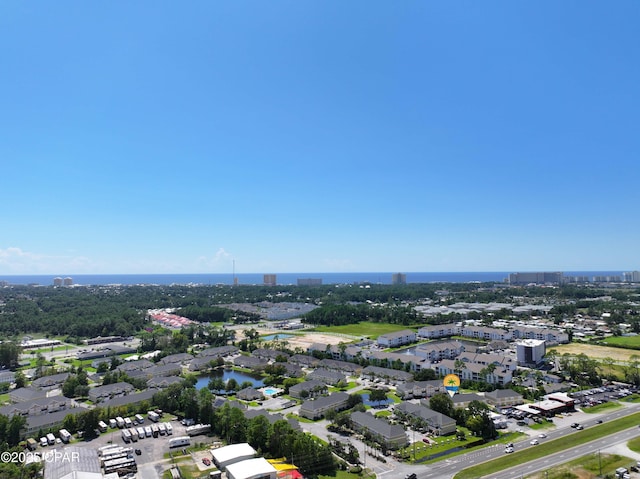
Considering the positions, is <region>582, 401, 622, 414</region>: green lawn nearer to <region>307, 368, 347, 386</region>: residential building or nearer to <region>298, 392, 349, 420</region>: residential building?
<region>298, 392, 349, 420</region>: residential building

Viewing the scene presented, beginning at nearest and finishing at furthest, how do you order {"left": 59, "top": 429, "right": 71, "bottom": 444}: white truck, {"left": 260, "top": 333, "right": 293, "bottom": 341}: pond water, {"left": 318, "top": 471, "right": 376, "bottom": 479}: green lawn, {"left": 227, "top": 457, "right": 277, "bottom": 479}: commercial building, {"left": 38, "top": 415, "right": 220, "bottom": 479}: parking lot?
{"left": 227, "top": 457, "right": 277, "bottom": 479}: commercial building < {"left": 318, "top": 471, "right": 376, "bottom": 479}: green lawn < {"left": 38, "top": 415, "right": 220, "bottom": 479}: parking lot < {"left": 59, "top": 429, "right": 71, "bottom": 444}: white truck < {"left": 260, "top": 333, "right": 293, "bottom": 341}: pond water

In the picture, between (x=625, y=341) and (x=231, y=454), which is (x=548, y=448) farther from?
(x=625, y=341)

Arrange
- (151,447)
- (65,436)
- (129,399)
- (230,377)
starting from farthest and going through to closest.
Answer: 1. (230,377)
2. (129,399)
3. (65,436)
4. (151,447)

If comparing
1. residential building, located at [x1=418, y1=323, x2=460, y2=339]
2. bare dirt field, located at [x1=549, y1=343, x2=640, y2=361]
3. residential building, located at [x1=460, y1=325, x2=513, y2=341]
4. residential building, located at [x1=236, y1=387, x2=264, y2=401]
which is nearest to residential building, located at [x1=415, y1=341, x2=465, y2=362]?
bare dirt field, located at [x1=549, y1=343, x2=640, y2=361]

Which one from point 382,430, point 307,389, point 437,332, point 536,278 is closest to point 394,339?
point 437,332

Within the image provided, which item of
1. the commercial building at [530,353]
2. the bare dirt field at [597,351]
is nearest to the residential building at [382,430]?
the commercial building at [530,353]

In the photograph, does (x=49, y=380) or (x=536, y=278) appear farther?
(x=536, y=278)

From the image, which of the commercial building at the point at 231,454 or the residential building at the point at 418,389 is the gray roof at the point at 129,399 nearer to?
the commercial building at the point at 231,454
